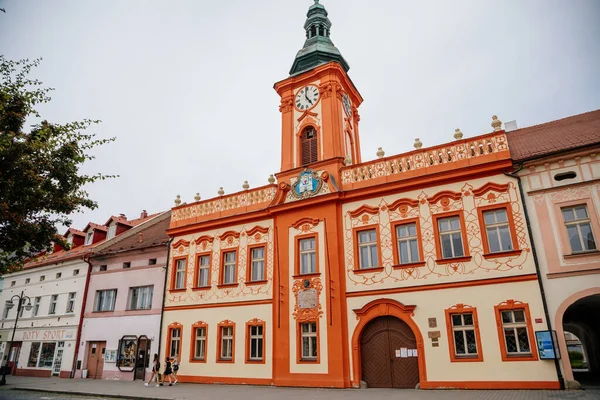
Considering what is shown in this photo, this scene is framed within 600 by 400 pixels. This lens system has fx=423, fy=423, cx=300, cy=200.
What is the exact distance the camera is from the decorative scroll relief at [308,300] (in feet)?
58.6

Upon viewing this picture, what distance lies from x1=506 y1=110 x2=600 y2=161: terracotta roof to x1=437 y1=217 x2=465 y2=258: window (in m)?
3.35

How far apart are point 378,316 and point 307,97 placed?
1198 centimetres

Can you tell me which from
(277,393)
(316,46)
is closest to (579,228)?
(277,393)

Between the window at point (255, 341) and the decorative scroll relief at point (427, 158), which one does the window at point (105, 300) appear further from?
the decorative scroll relief at point (427, 158)

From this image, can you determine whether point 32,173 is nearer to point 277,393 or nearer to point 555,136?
point 277,393

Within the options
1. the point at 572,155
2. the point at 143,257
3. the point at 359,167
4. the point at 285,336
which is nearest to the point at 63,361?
the point at 143,257

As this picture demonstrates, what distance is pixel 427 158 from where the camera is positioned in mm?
17594

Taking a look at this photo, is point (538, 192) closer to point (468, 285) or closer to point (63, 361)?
point (468, 285)

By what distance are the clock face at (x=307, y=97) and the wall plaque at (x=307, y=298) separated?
31.8ft

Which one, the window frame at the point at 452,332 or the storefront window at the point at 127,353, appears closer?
the window frame at the point at 452,332

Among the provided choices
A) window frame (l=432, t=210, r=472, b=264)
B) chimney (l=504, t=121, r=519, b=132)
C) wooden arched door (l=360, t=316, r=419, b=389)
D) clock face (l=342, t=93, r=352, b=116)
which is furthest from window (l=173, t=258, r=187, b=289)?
chimney (l=504, t=121, r=519, b=132)

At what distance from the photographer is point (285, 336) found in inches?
717

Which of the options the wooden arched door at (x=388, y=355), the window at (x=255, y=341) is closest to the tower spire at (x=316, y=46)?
the window at (x=255, y=341)

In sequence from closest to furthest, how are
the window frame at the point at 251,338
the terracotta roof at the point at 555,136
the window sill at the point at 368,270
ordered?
the terracotta roof at the point at 555,136, the window sill at the point at 368,270, the window frame at the point at 251,338
